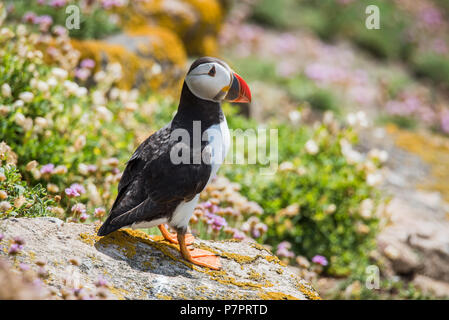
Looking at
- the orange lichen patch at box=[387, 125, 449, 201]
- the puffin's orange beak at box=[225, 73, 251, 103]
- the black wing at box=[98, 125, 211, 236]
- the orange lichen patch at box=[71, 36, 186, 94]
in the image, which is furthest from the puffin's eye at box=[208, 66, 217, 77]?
the orange lichen patch at box=[387, 125, 449, 201]

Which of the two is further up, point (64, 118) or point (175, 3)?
point (175, 3)

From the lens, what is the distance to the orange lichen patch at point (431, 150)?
7.78 meters

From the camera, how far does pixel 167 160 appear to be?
121 inches

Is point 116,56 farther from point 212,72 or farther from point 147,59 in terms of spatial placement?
point 212,72

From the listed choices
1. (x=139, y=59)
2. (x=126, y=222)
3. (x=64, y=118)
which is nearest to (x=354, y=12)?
(x=139, y=59)

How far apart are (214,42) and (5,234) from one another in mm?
7792

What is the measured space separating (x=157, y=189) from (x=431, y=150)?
290 inches

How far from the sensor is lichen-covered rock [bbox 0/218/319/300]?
261 centimetres

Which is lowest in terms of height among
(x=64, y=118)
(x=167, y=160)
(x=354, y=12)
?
(x=167, y=160)

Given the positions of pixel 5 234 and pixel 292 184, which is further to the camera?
pixel 292 184

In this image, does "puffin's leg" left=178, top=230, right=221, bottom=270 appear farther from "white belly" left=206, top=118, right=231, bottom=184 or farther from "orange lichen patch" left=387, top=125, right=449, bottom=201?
"orange lichen patch" left=387, top=125, right=449, bottom=201

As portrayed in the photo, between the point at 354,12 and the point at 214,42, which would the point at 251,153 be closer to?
the point at 214,42

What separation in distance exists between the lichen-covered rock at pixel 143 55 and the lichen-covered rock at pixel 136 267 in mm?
3279
